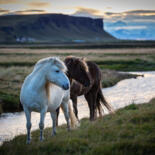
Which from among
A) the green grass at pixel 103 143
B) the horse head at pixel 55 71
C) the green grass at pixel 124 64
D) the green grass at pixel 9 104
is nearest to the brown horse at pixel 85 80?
the green grass at pixel 103 143

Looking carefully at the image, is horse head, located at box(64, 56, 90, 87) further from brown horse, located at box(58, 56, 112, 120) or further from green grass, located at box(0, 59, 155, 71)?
green grass, located at box(0, 59, 155, 71)

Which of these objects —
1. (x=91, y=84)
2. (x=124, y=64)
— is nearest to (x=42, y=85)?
(x=91, y=84)

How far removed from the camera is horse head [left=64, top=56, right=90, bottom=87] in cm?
797

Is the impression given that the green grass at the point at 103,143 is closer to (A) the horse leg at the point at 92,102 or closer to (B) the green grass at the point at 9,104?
(A) the horse leg at the point at 92,102

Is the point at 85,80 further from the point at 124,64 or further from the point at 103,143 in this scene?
the point at 124,64

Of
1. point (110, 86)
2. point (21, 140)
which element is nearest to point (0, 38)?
point (110, 86)

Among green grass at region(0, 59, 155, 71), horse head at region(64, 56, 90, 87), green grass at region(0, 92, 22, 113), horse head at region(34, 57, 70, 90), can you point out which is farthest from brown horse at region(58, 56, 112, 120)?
green grass at region(0, 59, 155, 71)

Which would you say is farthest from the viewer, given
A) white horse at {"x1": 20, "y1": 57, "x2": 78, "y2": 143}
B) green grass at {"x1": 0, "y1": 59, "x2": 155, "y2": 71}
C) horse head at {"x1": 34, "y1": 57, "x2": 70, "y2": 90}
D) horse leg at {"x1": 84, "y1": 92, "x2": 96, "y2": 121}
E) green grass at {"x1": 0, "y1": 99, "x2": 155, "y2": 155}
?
green grass at {"x1": 0, "y1": 59, "x2": 155, "y2": 71}

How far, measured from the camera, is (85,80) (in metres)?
7.96

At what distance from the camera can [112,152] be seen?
5.34m

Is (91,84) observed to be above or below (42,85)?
below

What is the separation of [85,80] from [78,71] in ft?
1.13

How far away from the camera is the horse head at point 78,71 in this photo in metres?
7.97

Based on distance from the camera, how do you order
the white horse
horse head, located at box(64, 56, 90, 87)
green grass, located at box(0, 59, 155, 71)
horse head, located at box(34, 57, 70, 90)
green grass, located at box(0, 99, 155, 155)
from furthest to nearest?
1. green grass, located at box(0, 59, 155, 71)
2. horse head, located at box(64, 56, 90, 87)
3. the white horse
4. horse head, located at box(34, 57, 70, 90)
5. green grass, located at box(0, 99, 155, 155)
